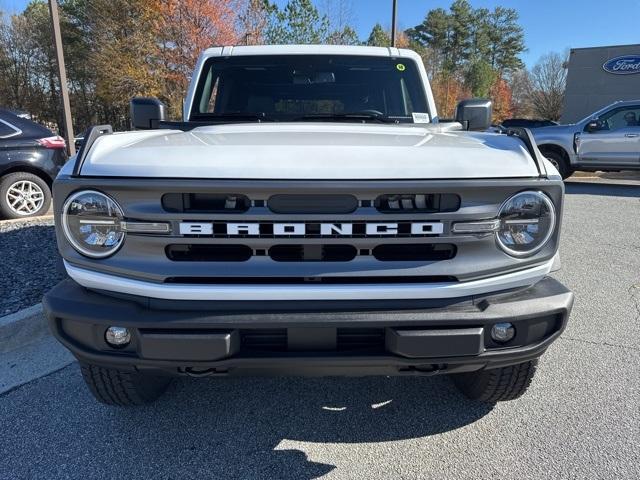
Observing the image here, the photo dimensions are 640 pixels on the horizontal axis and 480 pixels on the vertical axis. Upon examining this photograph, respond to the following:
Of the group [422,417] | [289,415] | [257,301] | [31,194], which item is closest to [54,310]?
[257,301]

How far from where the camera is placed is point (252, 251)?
Result: 1.84m

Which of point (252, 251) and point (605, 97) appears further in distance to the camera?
point (605, 97)

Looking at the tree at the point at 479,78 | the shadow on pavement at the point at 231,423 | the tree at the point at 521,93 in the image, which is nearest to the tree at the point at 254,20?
the shadow on pavement at the point at 231,423

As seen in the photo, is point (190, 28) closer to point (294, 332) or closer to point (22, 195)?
point (22, 195)

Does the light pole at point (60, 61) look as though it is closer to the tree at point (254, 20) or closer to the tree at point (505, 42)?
the tree at point (254, 20)

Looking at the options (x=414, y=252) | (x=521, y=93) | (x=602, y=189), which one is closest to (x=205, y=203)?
(x=414, y=252)

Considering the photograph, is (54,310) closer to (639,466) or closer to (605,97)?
(639,466)

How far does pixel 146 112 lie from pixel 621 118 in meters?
12.2

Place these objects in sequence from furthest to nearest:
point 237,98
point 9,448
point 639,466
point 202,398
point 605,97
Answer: point 605,97, point 237,98, point 202,398, point 9,448, point 639,466

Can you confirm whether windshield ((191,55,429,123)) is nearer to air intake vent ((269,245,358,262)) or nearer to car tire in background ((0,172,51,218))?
air intake vent ((269,245,358,262))

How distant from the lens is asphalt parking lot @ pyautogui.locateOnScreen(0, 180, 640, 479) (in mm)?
2176

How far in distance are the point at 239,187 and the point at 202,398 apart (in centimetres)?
149

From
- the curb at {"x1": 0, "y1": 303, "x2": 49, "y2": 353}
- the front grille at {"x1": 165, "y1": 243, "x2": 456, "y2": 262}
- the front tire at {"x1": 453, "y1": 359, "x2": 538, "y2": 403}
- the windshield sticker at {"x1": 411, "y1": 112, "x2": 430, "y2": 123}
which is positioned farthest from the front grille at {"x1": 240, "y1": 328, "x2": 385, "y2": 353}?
the curb at {"x1": 0, "y1": 303, "x2": 49, "y2": 353}

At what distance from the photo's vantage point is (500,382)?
2.32 meters
